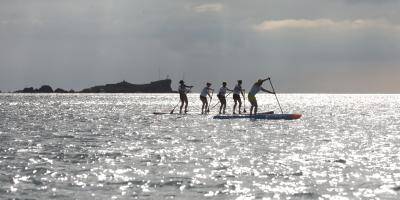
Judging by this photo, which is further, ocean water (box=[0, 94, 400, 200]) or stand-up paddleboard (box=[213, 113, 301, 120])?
stand-up paddleboard (box=[213, 113, 301, 120])

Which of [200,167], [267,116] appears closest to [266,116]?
[267,116]

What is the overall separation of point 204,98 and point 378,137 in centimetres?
2077

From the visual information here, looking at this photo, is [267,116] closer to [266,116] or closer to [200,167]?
[266,116]

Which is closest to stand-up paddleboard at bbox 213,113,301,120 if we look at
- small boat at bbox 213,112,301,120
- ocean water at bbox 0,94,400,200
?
small boat at bbox 213,112,301,120

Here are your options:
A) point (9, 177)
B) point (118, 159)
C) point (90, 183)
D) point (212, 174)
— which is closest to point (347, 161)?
point (212, 174)

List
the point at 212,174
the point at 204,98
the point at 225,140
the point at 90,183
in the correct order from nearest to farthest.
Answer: the point at 90,183 → the point at 212,174 → the point at 225,140 → the point at 204,98

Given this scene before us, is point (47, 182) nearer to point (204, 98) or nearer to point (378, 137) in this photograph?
point (378, 137)

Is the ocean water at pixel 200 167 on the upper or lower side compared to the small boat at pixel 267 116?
lower

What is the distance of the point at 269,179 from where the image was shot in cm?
1862

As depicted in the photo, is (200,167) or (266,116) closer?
(200,167)

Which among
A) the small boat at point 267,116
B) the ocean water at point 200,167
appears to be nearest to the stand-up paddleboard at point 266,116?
the small boat at point 267,116

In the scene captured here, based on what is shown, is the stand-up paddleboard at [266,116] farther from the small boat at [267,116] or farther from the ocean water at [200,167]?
the ocean water at [200,167]

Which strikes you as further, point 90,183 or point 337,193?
point 90,183

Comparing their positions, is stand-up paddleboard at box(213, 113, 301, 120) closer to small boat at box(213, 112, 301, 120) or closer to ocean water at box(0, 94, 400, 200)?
small boat at box(213, 112, 301, 120)
